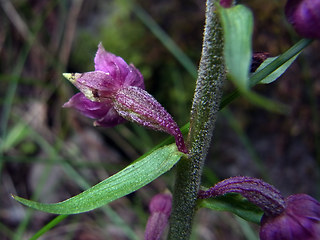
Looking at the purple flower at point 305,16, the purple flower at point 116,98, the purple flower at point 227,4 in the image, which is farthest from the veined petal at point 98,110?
the purple flower at point 305,16

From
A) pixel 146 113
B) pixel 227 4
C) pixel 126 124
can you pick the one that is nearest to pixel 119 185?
pixel 146 113

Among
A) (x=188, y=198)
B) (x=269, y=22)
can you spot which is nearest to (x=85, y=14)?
(x=269, y=22)

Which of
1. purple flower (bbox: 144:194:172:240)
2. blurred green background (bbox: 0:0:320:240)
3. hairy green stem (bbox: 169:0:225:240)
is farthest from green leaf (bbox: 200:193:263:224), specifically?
blurred green background (bbox: 0:0:320:240)

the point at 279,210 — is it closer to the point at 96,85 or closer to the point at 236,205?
the point at 236,205

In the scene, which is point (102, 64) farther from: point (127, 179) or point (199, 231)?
point (199, 231)

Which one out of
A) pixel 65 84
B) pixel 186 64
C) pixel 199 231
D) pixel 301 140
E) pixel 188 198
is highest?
pixel 65 84

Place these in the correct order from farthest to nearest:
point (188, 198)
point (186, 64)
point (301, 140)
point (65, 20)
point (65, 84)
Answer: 1. point (65, 20)
2. point (65, 84)
3. point (301, 140)
4. point (186, 64)
5. point (188, 198)

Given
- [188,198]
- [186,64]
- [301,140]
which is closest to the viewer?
[188,198]
